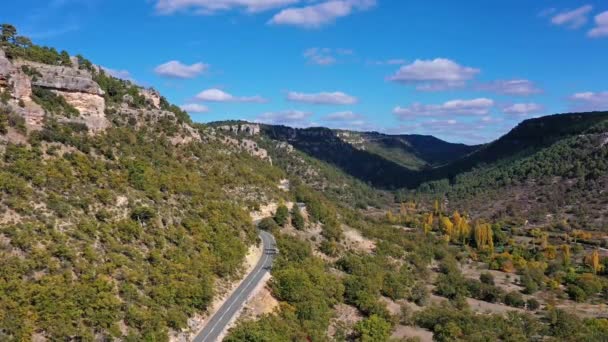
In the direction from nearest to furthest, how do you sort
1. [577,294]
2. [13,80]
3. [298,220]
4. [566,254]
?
[13,80], [298,220], [577,294], [566,254]

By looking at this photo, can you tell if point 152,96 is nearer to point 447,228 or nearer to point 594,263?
point 447,228

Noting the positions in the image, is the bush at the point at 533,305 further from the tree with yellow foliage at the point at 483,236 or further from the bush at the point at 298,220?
the tree with yellow foliage at the point at 483,236

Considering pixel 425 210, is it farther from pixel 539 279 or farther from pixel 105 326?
pixel 105 326

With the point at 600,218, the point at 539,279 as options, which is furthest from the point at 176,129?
the point at 600,218

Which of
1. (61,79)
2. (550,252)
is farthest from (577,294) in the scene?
(61,79)

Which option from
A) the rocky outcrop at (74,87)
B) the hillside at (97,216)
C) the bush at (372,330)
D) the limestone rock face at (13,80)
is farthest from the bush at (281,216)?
the limestone rock face at (13,80)
